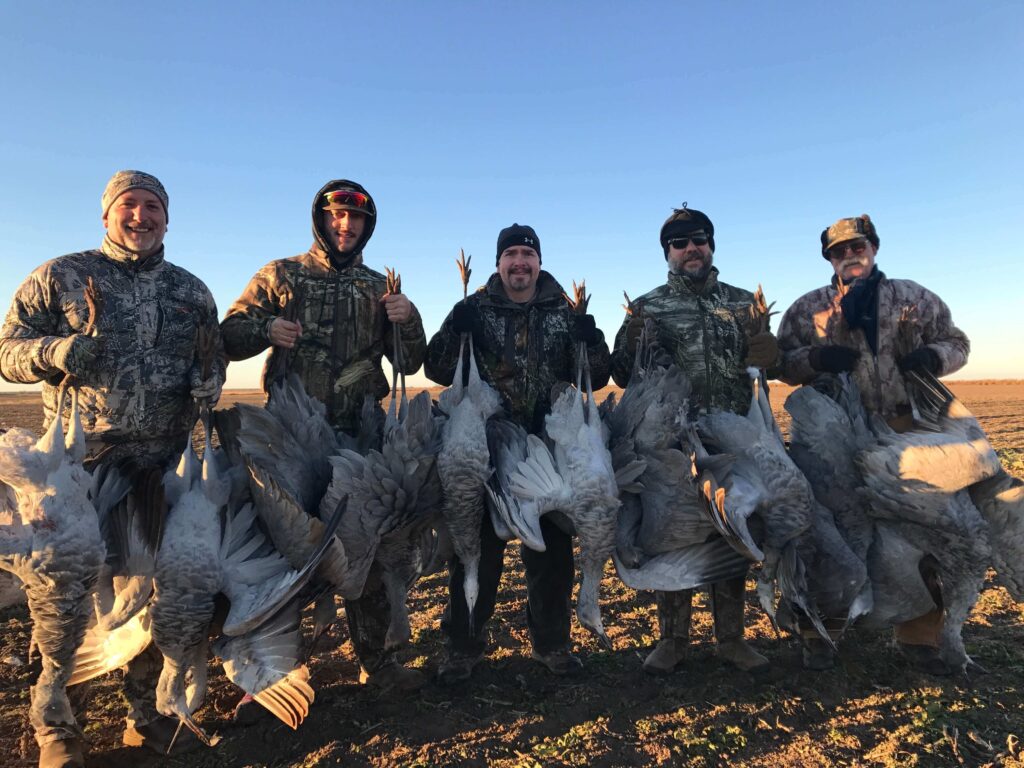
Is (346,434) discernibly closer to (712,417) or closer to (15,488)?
(15,488)

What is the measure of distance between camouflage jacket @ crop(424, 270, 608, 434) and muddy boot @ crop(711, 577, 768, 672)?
6.58ft

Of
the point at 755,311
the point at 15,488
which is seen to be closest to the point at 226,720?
the point at 15,488

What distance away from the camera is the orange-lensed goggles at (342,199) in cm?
437

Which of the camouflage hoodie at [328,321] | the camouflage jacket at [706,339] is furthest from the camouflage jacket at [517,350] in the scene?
the camouflage jacket at [706,339]

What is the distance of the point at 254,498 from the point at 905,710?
466 cm

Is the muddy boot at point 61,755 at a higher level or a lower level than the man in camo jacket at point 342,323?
lower

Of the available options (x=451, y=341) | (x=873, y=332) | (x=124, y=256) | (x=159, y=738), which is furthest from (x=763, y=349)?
(x=159, y=738)

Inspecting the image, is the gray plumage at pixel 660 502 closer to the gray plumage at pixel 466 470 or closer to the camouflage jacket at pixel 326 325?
the gray plumage at pixel 466 470

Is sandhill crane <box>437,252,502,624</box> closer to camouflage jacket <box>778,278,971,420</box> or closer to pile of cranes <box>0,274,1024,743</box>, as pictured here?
pile of cranes <box>0,274,1024,743</box>

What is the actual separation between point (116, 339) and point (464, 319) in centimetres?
235

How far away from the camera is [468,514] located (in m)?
4.11

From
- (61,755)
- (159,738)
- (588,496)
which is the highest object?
(588,496)

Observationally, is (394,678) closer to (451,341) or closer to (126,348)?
(451,341)

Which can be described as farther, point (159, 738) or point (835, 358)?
point (835, 358)
